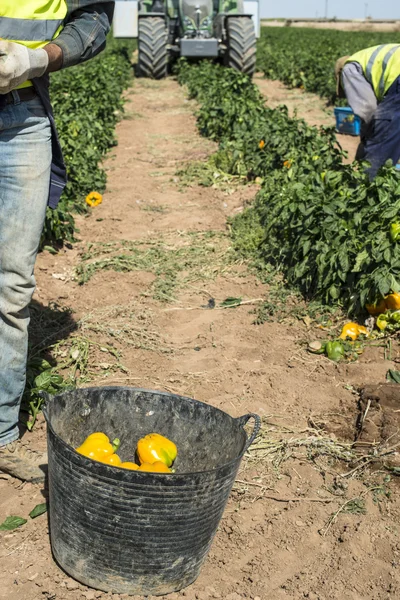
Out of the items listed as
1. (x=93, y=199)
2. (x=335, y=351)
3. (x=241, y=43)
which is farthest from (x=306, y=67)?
(x=335, y=351)

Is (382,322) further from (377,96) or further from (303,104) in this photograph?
(303,104)

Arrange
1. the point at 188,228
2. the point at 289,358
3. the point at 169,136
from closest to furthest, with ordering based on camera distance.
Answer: the point at 289,358 → the point at 188,228 → the point at 169,136

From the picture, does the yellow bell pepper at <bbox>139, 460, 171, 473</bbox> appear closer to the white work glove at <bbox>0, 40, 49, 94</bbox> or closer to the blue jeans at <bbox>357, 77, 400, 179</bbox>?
the white work glove at <bbox>0, 40, 49, 94</bbox>

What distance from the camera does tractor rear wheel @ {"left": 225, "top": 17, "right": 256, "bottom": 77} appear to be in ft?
56.2

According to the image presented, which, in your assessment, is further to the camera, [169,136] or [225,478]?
[169,136]

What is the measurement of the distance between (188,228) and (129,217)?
637 millimetres

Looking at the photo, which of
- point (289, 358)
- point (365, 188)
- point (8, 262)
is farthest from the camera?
point (365, 188)

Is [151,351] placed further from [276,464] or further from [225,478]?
[225,478]

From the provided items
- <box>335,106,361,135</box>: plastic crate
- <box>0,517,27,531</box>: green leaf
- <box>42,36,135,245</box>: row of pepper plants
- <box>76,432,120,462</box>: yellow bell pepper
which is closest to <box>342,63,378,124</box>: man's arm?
<box>42,36,135,245</box>: row of pepper plants

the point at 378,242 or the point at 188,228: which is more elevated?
the point at 378,242

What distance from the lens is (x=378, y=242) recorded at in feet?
15.9

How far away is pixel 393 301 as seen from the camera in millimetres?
4805

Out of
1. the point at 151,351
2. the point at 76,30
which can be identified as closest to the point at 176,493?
the point at 76,30

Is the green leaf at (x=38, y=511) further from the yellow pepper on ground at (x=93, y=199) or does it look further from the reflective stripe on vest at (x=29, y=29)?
the yellow pepper on ground at (x=93, y=199)
